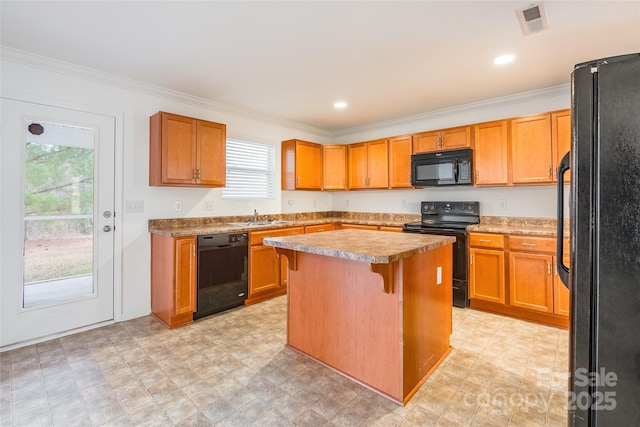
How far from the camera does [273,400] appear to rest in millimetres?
1879

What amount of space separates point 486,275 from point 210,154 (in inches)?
135

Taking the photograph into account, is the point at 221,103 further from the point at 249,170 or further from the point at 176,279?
the point at 176,279

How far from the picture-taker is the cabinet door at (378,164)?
15.0 feet

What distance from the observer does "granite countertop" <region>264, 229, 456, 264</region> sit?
5.45ft

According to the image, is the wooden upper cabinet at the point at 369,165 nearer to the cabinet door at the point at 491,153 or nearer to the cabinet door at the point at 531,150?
the cabinet door at the point at 491,153

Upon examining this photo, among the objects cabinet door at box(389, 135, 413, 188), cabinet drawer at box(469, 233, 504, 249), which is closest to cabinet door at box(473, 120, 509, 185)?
cabinet drawer at box(469, 233, 504, 249)

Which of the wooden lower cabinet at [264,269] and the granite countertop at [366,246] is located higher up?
the granite countertop at [366,246]

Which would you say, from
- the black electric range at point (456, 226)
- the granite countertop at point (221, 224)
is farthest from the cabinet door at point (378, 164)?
the black electric range at point (456, 226)

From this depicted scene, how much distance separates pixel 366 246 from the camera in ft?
6.35

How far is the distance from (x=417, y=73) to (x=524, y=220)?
2.20m

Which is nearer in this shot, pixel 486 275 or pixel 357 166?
pixel 486 275

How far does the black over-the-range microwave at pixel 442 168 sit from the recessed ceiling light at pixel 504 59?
1.14m

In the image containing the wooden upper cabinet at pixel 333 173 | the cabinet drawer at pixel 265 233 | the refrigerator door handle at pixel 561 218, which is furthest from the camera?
the wooden upper cabinet at pixel 333 173

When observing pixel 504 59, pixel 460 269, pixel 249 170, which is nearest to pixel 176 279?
pixel 249 170
